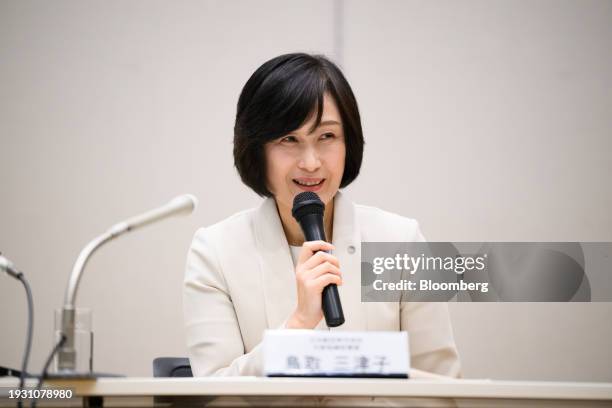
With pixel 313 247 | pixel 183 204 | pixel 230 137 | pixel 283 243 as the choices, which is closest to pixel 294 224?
pixel 283 243

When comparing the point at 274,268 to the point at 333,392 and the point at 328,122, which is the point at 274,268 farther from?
the point at 333,392

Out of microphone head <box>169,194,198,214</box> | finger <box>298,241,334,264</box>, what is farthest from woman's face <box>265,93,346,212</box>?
microphone head <box>169,194,198,214</box>

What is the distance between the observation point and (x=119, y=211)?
8.44ft

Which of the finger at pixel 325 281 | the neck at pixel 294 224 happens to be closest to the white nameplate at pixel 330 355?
the finger at pixel 325 281

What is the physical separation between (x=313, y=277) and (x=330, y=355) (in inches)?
10.8

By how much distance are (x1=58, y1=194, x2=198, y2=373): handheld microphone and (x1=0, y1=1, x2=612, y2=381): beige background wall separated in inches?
53.5

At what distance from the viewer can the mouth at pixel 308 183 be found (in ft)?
5.41

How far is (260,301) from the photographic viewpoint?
5.47 feet

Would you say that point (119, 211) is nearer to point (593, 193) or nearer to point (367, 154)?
point (367, 154)

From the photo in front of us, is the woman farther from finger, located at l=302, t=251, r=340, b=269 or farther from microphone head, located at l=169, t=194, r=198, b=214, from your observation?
microphone head, located at l=169, t=194, r=198, b=214

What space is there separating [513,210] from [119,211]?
134cm

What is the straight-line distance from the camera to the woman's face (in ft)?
5.33

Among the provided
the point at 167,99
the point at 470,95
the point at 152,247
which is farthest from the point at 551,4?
the point at 152,247

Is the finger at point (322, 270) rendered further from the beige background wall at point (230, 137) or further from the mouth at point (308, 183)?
the beige background wall at point (230, 137)
